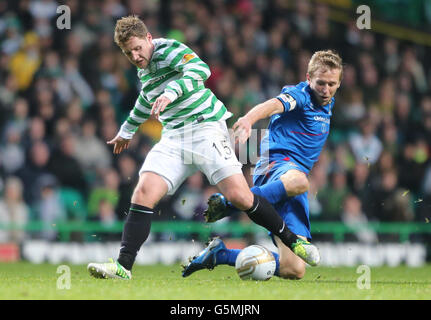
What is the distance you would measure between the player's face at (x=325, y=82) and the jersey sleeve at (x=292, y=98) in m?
0.14

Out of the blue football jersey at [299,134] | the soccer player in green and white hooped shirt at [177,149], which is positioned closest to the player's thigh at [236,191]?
the soccer player in green and white hooped shirt at [177,149]

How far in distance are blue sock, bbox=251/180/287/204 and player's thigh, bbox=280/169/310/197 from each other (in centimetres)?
4

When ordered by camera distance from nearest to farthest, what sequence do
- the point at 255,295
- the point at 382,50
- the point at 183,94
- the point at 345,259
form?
the point at 255,295
the point at 183,94
the point at 345,259
the point at 382,50

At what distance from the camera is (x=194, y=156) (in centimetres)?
573

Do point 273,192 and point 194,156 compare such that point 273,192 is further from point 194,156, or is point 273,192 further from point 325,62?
point 325,62

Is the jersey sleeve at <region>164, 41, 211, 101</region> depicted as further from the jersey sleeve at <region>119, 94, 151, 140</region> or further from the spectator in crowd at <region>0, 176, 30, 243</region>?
the spectator in crowd at <region>0, 176, 30, 243</region>

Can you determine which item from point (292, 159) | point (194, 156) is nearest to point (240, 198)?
point (194, 156)

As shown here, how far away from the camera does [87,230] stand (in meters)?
9.87

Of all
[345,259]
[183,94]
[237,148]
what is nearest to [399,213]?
[345,259]

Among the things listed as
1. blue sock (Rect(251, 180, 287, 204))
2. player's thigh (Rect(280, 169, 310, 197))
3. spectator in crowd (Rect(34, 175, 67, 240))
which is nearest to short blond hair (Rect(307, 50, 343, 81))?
player's thigh (Rect(280, 169, 310, 197))

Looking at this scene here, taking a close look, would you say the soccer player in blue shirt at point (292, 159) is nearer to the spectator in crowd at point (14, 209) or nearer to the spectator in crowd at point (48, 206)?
the spectator in crowd at point (48, 206)

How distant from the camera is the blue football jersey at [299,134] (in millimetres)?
6391

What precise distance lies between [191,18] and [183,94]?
23.5 ft
